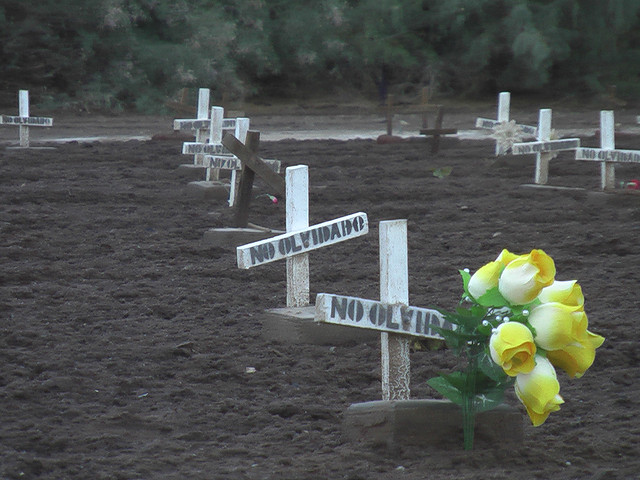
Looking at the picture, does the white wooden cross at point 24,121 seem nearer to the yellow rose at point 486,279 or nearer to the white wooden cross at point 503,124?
the white wooden cross at point 503,124

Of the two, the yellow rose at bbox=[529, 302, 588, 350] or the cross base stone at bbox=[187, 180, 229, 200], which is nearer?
the yellow rose at bbox=[529, 302, 588, 350]

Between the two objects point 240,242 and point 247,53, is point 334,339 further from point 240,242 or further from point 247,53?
point 247,53

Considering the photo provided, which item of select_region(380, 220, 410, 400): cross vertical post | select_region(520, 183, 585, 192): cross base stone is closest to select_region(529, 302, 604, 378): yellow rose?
select_region(380, 220, 410, 400): cross vertical post

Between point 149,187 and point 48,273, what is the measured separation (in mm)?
4767

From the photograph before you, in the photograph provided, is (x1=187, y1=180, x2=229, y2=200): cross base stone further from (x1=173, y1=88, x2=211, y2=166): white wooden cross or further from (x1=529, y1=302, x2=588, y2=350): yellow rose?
(x1=529, y1=302, x2=588, y2=350): yellow rose

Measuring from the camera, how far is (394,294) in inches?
135

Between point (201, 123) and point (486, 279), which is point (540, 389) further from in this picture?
point (201, 123)

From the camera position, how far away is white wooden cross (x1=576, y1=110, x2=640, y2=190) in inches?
377

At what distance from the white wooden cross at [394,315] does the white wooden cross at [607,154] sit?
262 inches

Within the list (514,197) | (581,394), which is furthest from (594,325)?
(514,197)

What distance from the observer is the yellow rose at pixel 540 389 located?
2.88 m

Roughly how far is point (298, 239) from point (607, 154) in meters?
5.96

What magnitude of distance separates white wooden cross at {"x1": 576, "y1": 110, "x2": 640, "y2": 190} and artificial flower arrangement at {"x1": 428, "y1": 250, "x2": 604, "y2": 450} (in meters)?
6.94

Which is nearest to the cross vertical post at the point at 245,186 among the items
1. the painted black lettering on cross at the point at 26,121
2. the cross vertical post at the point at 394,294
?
the cross vertical post at the point at 394,294
